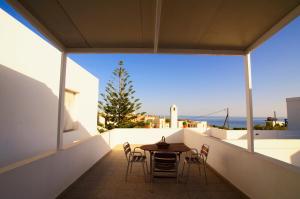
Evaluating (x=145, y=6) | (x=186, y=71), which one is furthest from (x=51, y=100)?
(x=186, y=71)

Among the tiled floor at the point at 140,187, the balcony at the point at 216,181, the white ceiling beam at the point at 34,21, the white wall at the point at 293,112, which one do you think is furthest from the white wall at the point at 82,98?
the white wall at the point at 293,112

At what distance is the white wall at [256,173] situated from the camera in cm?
207

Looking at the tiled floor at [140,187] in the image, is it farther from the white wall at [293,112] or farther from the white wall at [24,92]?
the white wall at [293,112]

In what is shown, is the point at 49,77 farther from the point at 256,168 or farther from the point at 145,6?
the point at 256,168

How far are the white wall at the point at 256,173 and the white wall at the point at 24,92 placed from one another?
13.2ft

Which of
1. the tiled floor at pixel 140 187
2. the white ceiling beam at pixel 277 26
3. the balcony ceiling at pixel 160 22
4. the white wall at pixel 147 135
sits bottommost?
the tiled floor at pixel 140 187

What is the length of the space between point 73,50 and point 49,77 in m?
1.84

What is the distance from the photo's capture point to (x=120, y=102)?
1290cm

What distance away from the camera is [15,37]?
3.60 meters

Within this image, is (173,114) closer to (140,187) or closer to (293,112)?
(140,187)

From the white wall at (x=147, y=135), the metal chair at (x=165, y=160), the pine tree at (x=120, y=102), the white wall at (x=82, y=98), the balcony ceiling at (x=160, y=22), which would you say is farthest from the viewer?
the pine tree at (x=120, y=102)

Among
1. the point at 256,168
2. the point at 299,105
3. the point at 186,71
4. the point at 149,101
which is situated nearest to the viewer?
the point at 256,168

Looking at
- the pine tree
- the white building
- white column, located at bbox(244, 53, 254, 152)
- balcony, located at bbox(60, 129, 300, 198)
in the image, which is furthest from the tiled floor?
the pine tree

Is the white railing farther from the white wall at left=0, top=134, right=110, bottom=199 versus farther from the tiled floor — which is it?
the tiled floor
